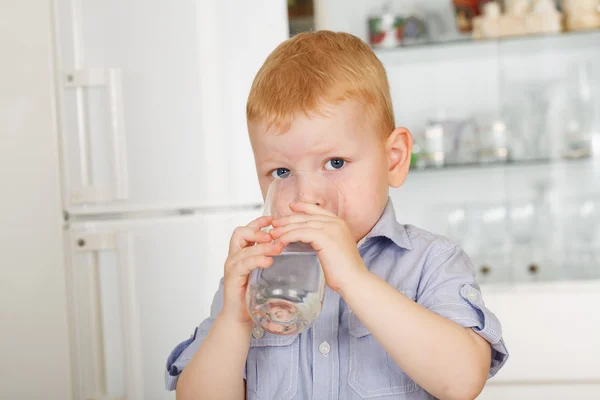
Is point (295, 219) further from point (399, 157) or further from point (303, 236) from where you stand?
point (399, 157)

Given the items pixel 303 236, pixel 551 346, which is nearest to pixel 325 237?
pixel 303 236

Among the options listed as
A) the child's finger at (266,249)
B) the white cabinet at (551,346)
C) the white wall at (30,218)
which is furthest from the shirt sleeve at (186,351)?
the white cabinet at (551,346)

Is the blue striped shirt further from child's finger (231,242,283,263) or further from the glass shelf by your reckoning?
the glass shelf

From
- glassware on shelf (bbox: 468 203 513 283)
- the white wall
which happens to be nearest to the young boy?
the white wall

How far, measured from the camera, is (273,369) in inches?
34.2

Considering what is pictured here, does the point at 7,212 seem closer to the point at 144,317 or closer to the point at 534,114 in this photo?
the point at 144,317

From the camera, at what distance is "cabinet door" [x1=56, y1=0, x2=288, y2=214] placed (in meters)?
1.58

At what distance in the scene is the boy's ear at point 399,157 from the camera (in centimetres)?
90

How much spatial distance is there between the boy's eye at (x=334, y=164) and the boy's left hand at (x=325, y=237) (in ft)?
0.35

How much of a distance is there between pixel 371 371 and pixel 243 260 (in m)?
0.25

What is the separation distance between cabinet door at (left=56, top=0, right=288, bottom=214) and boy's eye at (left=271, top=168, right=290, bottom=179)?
755mm

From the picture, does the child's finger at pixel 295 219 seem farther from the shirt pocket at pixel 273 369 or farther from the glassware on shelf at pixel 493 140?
the glassware on shelf at pixel 493 140

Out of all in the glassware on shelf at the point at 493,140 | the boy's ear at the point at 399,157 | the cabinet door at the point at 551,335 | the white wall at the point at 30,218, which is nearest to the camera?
the boy's ear at the point at 399,157

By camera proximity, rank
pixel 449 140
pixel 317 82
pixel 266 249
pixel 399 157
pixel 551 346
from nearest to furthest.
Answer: pixel 266 249 → pixel 317 82 → pixel 399 157 → pixel 551 346 → pixel 449 140
